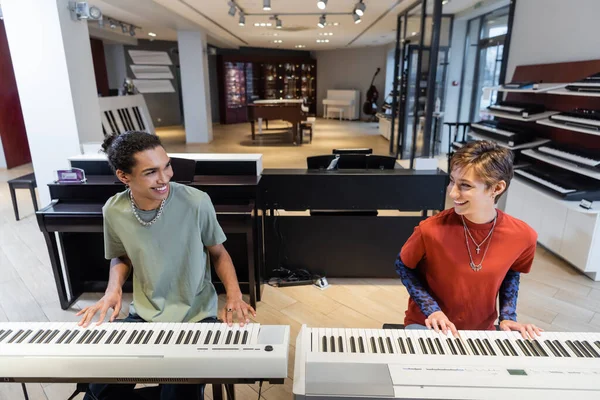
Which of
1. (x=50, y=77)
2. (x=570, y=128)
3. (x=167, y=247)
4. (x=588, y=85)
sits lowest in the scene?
(x=167, y=247)

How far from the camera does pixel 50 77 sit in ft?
12.8

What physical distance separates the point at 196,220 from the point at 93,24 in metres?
8.10

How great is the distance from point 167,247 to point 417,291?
97 cm

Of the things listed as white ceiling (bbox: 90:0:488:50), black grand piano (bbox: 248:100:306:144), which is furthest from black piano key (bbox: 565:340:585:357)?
black grand piano (bbox: 248:100:306:144)

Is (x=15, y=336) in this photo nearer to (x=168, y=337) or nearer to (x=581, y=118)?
(x=168, y=337)

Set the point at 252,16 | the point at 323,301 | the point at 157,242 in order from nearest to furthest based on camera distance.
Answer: the point at 157,242 → the point at 323,301 → the point at 252,16

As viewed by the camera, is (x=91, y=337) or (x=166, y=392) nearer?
(x=91, y=337)

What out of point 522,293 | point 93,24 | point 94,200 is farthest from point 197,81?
point 522,293

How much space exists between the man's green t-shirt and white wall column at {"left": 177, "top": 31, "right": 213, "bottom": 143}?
835 cm

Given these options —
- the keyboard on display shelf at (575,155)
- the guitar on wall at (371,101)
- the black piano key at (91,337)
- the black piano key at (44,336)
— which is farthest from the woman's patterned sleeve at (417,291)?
the guitar on wall at (371,101)

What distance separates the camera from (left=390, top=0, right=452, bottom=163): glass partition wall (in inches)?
243

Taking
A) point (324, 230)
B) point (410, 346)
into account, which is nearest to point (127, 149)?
point (410, 346)

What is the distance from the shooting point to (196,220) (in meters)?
1.51

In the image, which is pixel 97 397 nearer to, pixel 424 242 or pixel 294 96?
pixel 424 242
